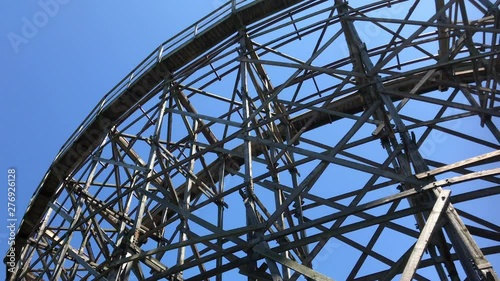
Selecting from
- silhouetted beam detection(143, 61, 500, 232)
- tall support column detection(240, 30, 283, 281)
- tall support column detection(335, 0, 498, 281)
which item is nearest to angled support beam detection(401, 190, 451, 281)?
tall support column detection(335, 0, 498, 281)

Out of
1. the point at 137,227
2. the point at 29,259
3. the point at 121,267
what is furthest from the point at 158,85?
the point at 29,259

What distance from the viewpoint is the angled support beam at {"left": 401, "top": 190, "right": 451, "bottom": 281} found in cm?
463

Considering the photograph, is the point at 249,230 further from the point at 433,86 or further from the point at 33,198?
the point at 33,198

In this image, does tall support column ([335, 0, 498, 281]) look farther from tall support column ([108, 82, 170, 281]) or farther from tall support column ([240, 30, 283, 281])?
tall support column ([108, 82, 170, 281])

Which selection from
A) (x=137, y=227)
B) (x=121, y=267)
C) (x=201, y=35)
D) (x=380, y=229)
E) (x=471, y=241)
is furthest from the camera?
(x=201, y=35)

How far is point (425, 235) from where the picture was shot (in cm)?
489

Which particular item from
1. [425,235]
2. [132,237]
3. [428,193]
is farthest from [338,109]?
[425,235]

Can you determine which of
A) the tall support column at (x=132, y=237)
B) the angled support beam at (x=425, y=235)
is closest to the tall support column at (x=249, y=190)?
the angled support beam at (x=425, y=235)

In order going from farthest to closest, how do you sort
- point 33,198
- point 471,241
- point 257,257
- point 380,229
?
1. point 33,198
2. point 380,229
3. point 257,257
4. point 471,241

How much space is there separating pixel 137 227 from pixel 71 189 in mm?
4828

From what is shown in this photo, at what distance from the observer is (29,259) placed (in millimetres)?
12625

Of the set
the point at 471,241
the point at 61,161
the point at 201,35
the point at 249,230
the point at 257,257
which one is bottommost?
the point at 471,241

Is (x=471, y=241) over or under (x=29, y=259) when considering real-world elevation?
under

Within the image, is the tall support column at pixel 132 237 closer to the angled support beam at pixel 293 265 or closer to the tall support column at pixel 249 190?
the tall support column at pixel 249 190
